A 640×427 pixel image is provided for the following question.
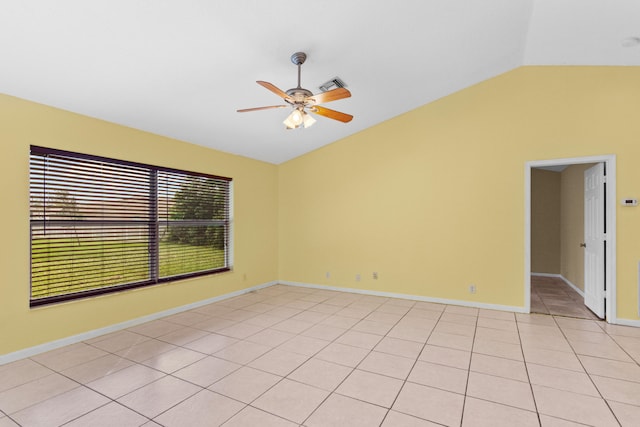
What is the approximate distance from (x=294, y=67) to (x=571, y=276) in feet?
20.1

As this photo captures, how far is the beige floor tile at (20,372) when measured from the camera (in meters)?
2.42

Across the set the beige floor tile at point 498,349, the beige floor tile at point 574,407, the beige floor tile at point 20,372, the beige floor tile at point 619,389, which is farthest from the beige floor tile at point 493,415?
the beige floor tile at point 20,372

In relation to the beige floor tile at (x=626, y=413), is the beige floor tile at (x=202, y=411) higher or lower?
lower

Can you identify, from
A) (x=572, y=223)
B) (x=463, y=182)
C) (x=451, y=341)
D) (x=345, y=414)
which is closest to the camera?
(x=345, y=414)

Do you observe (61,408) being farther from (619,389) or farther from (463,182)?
(463,182)

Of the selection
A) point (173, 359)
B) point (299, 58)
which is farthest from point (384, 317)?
point (299, 58)

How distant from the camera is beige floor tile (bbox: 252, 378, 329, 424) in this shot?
6.72 feet

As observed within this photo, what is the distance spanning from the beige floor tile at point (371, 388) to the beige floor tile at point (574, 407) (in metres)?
0.96

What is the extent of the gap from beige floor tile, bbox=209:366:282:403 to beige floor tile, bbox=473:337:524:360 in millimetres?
1988

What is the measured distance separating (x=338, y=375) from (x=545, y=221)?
6.43 m

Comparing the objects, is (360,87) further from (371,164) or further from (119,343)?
(119,343)

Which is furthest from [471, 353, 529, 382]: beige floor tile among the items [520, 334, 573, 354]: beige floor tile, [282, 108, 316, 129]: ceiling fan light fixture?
[282, 108, 316, 129]: ceiling fan light fixture

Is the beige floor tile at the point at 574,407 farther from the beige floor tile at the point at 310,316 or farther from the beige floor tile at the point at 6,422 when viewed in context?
the beige floor tile at the point at 6,422

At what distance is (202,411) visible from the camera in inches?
81.4
